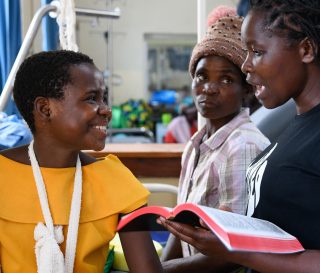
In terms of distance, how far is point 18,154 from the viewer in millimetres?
1077

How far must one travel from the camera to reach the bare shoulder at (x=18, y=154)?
1063 mm

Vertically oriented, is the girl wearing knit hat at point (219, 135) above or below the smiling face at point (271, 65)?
below

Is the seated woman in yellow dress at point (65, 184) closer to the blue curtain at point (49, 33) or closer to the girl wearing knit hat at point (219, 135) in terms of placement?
the girl wearing knit hat at point (219, 135)

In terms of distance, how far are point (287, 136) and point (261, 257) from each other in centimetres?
26

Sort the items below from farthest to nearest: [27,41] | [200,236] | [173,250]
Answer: [27,41]
[173,250]
[200,236]

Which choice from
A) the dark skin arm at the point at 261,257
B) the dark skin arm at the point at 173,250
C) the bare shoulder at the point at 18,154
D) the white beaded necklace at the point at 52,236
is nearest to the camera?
the dark skin arm at the point at 261,257

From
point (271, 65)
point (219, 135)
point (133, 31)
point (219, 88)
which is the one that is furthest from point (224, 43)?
point (133, 31)

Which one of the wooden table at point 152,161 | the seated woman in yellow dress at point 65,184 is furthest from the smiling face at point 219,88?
the wooden table at point 152,161

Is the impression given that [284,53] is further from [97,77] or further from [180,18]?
[180,18]

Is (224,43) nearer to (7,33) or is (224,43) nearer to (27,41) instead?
(27,41)

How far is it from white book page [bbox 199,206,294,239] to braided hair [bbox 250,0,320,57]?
32 cm

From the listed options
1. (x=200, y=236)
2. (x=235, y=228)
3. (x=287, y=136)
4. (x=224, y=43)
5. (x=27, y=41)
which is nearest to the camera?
(x=235, y=228)

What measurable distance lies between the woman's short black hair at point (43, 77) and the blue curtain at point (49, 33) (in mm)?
1120

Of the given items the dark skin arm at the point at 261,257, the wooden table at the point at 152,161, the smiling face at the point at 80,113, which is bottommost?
the wooden table at the point at 152,161
